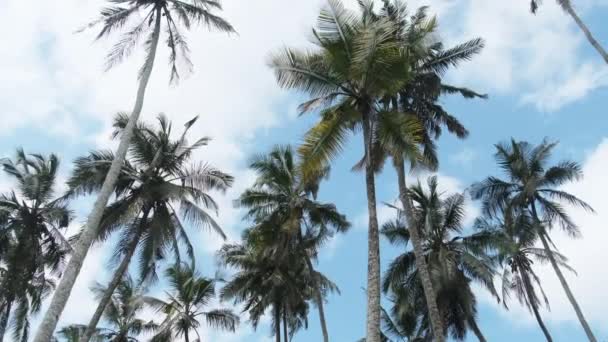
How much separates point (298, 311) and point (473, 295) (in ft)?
31.5

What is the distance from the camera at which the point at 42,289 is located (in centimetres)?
2852

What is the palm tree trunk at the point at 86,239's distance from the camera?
1291 centimetres

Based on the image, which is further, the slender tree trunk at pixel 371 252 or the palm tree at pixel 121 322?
the palm tree at pixel 121 322

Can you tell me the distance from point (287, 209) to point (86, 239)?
12.8 m

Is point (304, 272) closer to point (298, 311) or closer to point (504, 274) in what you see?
point (298, 311)

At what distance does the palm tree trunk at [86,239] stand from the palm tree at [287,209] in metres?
9.50

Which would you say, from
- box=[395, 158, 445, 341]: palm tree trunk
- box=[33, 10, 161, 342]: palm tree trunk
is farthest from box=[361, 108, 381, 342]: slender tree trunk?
box=[33, 10, 161, 342]: palm tree trunk

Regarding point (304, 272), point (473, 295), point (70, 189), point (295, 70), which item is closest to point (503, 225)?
point (473, 295)

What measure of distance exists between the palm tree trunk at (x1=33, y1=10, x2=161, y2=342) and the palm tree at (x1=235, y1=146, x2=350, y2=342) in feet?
31.2

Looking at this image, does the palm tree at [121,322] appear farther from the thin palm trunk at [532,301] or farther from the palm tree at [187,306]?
the thin palm trunk at [532,301]

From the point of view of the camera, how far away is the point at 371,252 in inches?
562

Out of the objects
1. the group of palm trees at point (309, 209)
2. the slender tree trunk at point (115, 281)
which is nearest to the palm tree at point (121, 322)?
the group of palm trees at point (309, 209)

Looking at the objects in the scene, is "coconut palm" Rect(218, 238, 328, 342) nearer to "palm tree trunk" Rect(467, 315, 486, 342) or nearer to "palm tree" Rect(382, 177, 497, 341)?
"palm tree" Rect(382, 177, 497, 341)

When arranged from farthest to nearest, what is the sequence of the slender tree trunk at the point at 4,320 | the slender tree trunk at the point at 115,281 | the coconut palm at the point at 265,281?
the coconut palm at the point at 265,281, the slender tree trunk at the point at 4,320, the slender tree trunk at the point at 115,281
